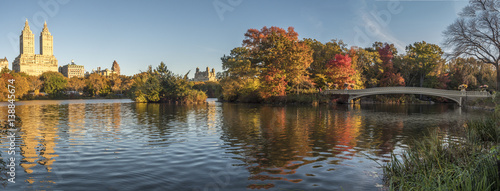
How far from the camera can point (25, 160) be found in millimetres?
9617

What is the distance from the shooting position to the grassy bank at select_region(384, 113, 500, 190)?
16.0 ft

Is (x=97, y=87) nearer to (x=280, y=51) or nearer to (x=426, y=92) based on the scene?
(x=280, y=51)

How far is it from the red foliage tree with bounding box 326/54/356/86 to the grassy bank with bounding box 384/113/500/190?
142 ft

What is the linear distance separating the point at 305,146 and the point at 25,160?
9.97 meters

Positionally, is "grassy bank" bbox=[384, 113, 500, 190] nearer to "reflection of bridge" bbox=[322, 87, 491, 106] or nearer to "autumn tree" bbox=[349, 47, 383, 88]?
"reflection of bridge" bbox=[322, 87, 491, 106]

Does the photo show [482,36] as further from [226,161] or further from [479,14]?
[226,161]

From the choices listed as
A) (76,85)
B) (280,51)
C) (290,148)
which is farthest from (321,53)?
(76,85)

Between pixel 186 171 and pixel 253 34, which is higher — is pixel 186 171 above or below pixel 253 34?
below

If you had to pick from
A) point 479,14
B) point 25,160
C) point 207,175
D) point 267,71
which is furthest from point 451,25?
point 25,160

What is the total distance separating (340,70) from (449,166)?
51113 mm

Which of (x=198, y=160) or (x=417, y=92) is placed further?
(x=417, y=92)

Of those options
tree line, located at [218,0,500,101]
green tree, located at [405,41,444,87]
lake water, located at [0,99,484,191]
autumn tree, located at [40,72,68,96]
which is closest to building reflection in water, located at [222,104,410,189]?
lake water, located at [0,99,484,191]

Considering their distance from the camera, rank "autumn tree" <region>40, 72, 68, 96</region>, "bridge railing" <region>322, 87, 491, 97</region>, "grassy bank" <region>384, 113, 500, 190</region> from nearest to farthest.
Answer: "grassy bank" <region>384, 113, 500, 190</region> < "bridge railing" <region>322, 87, 491, 97</region> < "autumn tree" <region>40, 72, 68, 96</region>

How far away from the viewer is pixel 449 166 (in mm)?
6625
